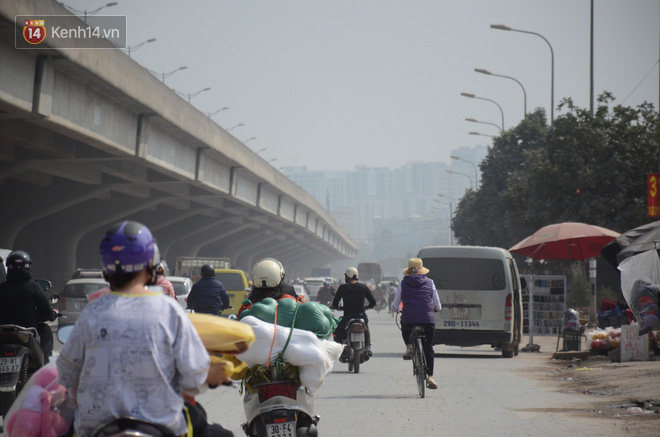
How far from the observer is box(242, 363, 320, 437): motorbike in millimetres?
6773

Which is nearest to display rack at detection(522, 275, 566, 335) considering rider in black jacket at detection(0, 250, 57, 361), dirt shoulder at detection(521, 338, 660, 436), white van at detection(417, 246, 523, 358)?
dirt shoulder at detection(521, 338, 660, 436)

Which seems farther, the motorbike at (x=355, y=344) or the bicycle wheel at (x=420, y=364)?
the motorbike at (x=355, y=344)

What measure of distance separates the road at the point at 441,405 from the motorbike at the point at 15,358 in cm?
195

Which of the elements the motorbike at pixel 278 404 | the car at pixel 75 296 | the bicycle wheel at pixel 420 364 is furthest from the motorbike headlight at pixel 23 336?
the car at pixel 75 296

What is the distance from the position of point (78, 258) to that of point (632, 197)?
36.3m

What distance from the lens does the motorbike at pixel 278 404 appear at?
6.77 meters

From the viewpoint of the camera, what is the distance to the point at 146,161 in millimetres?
32562

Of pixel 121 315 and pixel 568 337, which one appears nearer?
pixel 121 315

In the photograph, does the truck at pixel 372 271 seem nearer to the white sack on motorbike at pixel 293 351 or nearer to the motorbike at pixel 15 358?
the motorbike at pixel 15 358

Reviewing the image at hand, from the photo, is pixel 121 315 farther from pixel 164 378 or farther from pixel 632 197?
pixel 632 197

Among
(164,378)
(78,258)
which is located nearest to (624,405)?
(164,378)

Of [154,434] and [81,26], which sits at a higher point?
[81,26]

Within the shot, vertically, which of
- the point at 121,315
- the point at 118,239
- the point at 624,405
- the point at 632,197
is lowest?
the point at 624,405

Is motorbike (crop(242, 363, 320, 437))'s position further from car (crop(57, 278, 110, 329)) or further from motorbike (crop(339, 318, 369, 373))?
car (crop(57, 278, 110, 329))
